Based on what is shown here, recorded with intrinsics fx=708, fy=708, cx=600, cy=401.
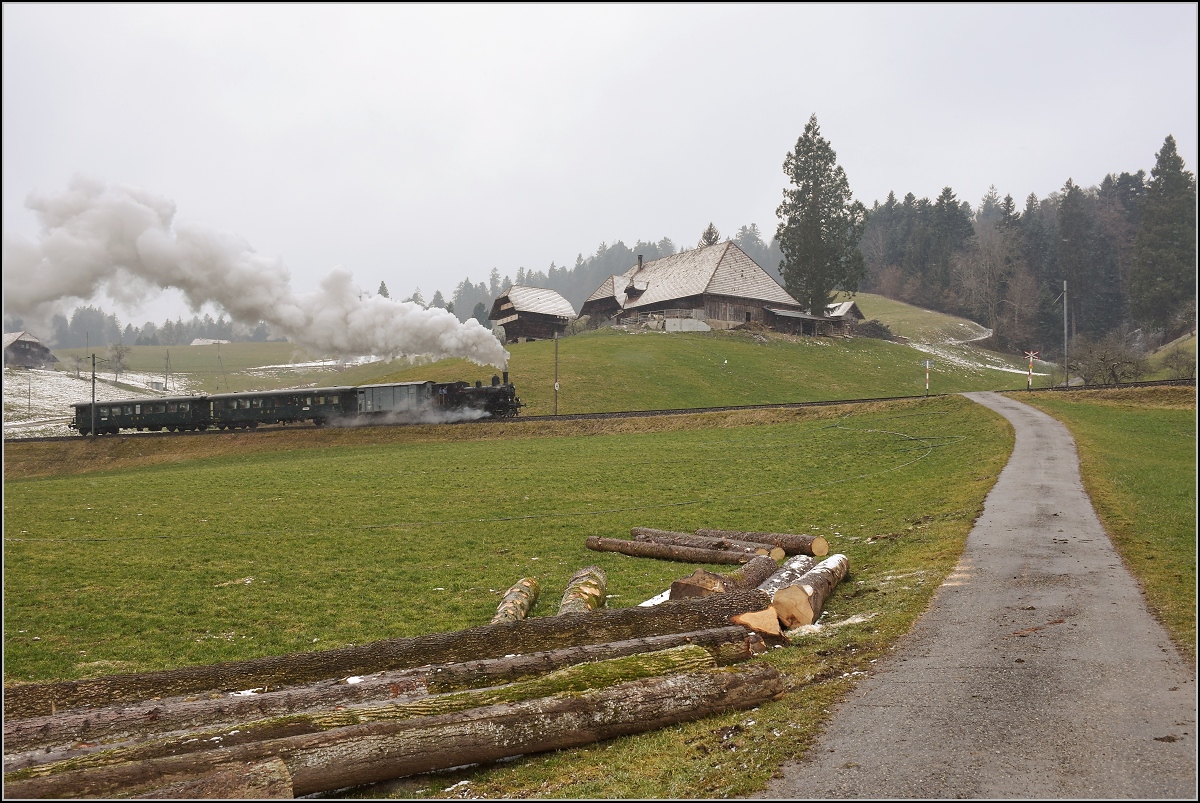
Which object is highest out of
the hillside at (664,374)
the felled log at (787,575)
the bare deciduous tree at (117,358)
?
the bare deciduous tree at (117,358)

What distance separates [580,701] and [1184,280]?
94.1m

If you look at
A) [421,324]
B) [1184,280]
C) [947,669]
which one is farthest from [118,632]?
[1184,280]

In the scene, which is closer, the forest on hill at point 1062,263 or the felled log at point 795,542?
the felled log at point 795,542

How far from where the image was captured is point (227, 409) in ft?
159

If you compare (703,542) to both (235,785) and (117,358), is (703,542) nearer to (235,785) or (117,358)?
(235,785)

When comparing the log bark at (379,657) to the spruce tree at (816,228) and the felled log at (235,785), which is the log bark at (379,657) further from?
the spruce tree at (816,228)

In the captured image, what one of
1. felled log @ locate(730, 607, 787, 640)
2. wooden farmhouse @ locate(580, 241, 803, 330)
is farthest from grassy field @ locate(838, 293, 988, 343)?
felled log @ locate(730, 607, 787, 640)

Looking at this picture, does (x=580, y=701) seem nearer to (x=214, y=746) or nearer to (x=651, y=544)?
(x=214, y=746)

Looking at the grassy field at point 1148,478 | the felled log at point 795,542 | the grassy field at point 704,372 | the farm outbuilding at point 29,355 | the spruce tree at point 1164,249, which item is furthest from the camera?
the farm outbuilding at point 29,355

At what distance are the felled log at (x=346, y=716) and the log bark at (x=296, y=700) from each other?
22 cm

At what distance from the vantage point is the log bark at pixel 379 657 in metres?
7.55

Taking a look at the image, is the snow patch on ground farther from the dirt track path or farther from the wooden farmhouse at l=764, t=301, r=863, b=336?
the wooden farmhouse at l=764, t=301, r=863, b=336

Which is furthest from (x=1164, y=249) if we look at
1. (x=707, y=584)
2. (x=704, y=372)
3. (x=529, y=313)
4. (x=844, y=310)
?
(x=707, y=584)

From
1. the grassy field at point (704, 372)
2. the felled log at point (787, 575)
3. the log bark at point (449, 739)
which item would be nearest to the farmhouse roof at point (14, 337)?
the log bark at point (449, 739)
